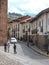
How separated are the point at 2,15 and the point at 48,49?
1770 cm

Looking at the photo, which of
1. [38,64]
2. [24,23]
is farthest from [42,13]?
[24,23]

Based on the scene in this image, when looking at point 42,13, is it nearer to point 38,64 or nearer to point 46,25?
point 46,25

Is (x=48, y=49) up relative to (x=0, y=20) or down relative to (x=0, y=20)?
down

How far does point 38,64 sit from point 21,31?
58.7 meters

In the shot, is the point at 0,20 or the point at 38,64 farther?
the point at 38,64

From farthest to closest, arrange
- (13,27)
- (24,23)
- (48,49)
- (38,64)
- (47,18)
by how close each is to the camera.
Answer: (13,27) → (24,23) → (47,18) → (48,49) → (38,64)

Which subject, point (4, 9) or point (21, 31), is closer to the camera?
point (4, 9)

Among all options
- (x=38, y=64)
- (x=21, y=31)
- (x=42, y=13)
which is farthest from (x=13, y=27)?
(x=38, y=64)

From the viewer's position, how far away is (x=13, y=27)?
91.5m

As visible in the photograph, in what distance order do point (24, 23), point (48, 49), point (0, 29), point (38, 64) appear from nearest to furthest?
point (0, 29) → point (38, 64) → point (48, 49) → point (24, 23)

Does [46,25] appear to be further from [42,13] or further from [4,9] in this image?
[4,9]

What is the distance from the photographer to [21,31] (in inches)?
3231

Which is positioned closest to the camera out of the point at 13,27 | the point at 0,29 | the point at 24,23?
the point at 0,29

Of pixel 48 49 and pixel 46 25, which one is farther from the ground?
pixel 46 25
